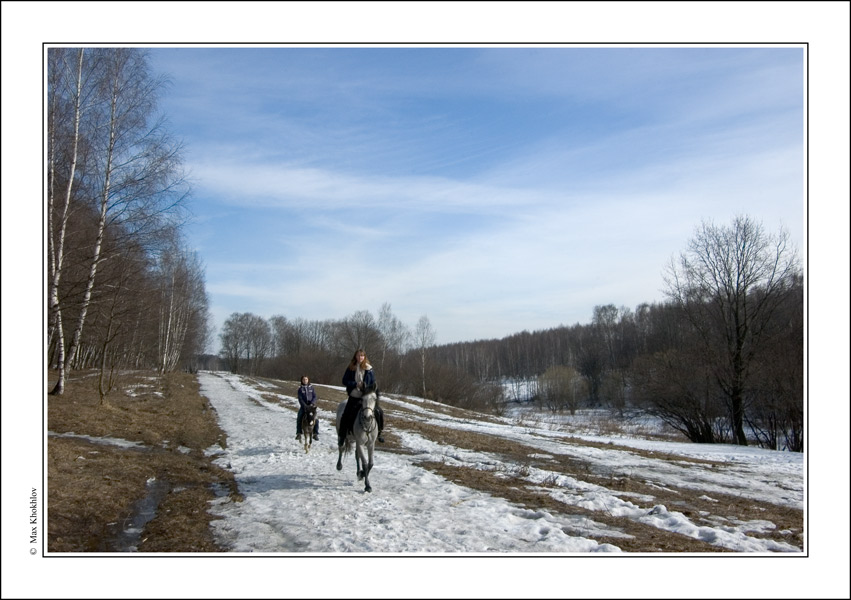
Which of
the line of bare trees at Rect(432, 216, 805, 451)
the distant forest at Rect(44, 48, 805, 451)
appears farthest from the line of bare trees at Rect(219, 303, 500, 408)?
the line of bare trees at Rect(432, 216, 805, 451)

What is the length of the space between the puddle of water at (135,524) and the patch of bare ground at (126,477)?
0.02 m

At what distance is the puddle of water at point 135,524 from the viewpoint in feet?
Answer: 23.4

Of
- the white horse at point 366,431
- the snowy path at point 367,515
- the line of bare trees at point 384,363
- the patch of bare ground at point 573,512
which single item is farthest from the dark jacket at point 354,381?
the line of bare trees at point 384,363

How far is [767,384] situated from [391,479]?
24.4 meters

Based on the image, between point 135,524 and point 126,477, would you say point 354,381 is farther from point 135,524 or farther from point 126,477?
point 126,477

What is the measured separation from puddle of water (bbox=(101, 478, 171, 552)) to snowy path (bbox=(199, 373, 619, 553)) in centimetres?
98

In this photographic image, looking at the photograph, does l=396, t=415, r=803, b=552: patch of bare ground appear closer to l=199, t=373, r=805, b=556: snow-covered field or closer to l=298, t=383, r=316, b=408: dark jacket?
l=199, t=373, r=805, b=556: snow-covered field

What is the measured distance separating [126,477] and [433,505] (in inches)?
243

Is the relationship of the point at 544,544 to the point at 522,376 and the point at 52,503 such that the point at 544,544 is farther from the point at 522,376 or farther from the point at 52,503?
the point at 522,376

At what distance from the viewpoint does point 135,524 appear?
8.05 m

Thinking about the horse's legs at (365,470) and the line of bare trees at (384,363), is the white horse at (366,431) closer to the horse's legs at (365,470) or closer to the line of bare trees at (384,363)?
the horse's legs at (365,470)

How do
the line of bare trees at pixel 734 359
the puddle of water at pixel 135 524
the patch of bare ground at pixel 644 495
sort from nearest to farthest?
the puddle of water at pixel 135 524 → the patch of bare ground at pixel 644 495 → the line of bare trees at pixel 734 359

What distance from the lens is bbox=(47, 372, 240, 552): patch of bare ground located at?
736 centimetres

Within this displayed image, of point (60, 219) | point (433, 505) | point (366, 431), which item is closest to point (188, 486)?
point (366, 431)
